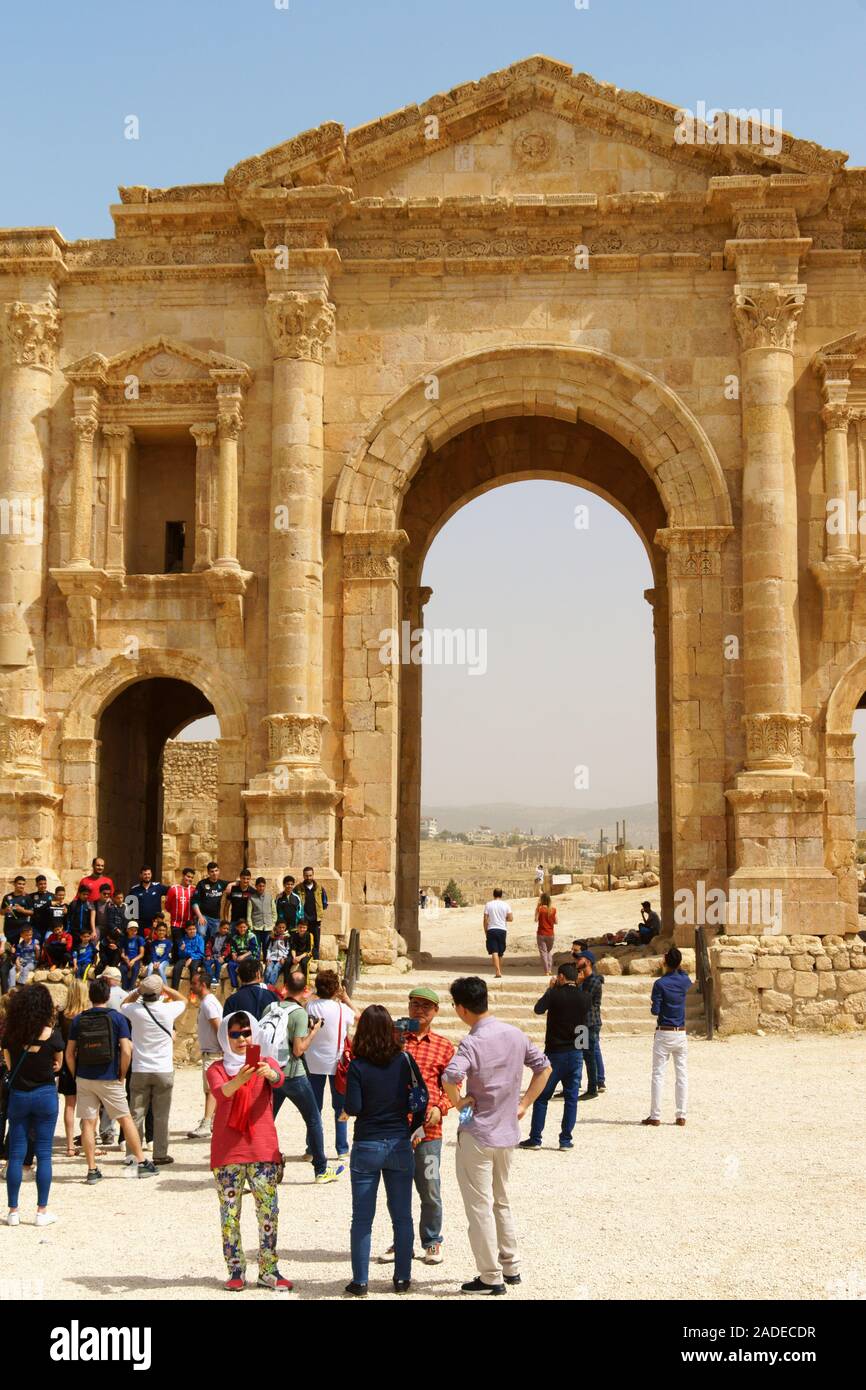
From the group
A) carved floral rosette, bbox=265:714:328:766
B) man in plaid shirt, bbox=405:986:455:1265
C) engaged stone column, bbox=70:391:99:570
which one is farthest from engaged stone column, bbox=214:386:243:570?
man in plaid shirt, bbox=405:986:455:1265

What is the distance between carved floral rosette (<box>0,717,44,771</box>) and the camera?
20.5 meters

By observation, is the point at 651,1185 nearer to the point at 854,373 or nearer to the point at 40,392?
the point at 854,373

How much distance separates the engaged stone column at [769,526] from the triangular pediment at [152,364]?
7361 mm

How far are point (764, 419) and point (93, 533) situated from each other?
9.55m

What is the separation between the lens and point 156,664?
2108 centimetres

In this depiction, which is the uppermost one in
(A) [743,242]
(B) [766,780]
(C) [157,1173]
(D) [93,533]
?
(A) [743,242]

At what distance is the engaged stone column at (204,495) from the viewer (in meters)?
21.1

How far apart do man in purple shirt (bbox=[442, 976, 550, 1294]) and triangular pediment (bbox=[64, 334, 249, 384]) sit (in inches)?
591

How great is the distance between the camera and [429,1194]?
8656mm

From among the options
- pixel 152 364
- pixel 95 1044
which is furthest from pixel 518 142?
pixel 95 1044

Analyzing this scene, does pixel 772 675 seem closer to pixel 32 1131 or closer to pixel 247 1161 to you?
pixel 32 1131

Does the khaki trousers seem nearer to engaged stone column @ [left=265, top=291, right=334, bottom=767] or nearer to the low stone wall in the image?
the low stone wall

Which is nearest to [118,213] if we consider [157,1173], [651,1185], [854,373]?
[854,373]

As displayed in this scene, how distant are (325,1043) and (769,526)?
11.5 meters
